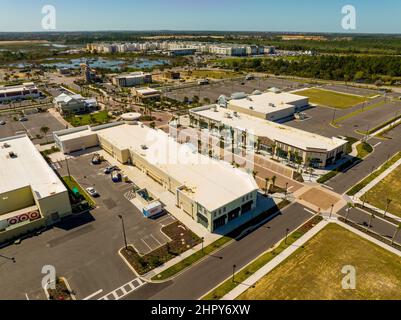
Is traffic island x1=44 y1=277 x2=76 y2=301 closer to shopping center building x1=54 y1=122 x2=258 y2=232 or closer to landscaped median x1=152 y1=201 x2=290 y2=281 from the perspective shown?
landscaped median x1=152 y1=201 x2=290 y2=281

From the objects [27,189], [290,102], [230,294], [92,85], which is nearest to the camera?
[230,294]

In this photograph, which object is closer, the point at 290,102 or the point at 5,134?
the point at 5,134

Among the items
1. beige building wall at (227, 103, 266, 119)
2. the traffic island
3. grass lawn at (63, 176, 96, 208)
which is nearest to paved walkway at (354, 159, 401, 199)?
beige building wall at (227, 103, 266, 119)

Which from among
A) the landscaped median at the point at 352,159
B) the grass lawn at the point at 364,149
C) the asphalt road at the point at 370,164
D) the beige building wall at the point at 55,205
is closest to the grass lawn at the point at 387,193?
the asphalt road at the point at 370,164

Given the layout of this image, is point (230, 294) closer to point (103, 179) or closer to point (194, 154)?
point (194, 154)

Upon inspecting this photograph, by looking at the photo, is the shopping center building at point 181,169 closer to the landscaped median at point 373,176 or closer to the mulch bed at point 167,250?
the mulch bed at point 167,250

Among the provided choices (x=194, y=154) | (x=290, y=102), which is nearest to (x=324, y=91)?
(x=290, y=102)
